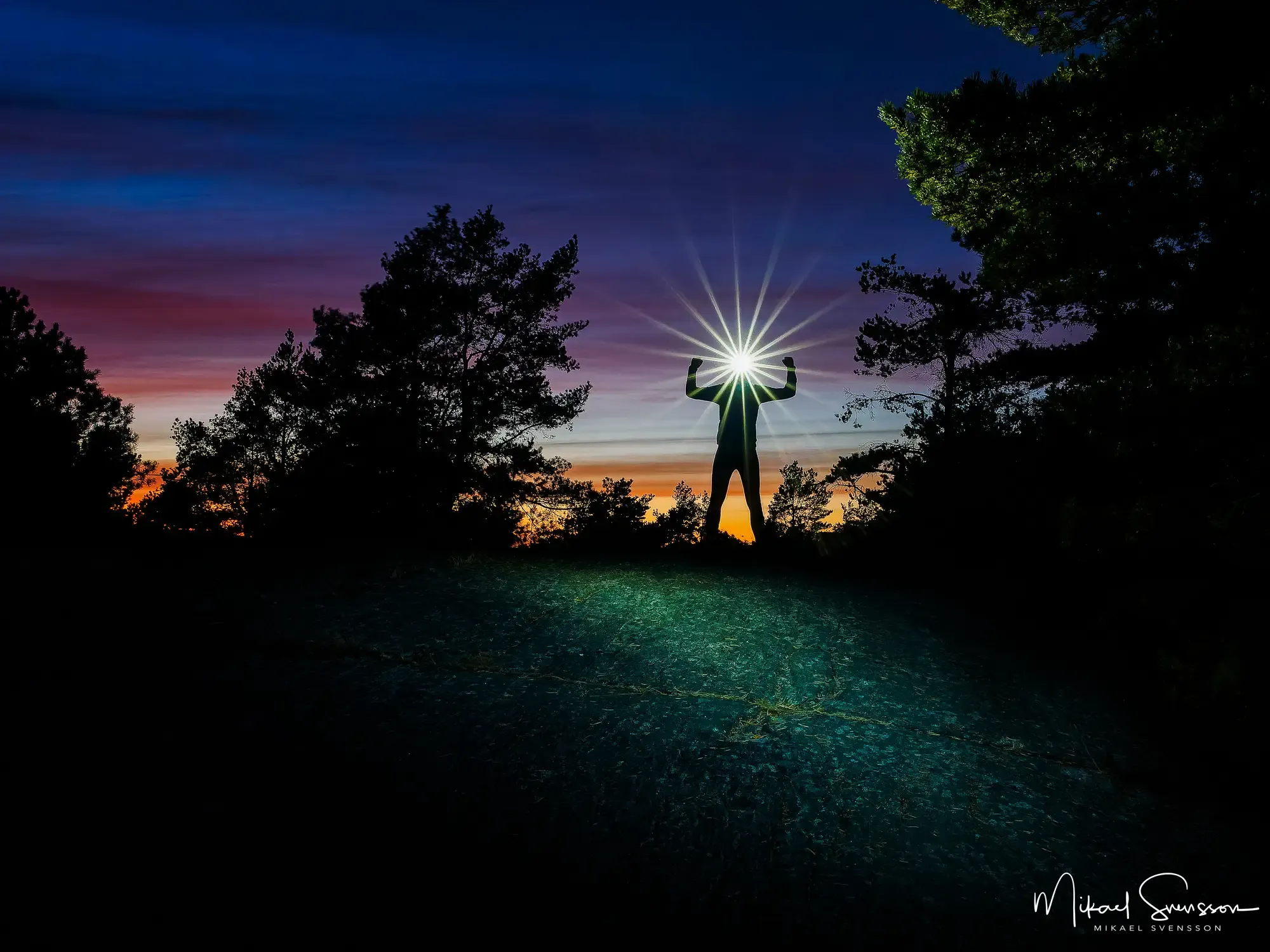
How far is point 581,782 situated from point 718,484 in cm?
677

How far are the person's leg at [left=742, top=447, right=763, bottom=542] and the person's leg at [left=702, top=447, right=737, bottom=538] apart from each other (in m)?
0.18

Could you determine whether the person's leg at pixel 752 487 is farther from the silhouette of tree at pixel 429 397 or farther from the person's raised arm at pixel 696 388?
the silhouette of tree at pixel 429 397

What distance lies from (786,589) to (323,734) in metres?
4.35

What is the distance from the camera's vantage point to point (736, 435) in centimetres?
942

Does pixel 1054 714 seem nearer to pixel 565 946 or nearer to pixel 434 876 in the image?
pixel 565 946

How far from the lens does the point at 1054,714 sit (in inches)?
166

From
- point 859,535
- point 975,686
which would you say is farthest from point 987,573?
point 975,686

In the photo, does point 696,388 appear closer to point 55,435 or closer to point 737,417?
point 737,417
